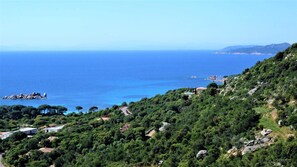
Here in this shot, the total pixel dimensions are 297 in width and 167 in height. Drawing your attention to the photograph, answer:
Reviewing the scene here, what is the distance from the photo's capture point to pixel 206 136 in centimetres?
2089

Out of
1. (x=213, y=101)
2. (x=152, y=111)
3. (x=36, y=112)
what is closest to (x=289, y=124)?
(x=213, y=101)

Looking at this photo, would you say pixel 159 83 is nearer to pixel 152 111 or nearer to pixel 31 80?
pixel 31 80

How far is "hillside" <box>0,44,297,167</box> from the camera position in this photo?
58.3ft

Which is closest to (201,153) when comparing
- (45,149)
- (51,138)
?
(45,149)

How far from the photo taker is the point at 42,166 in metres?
25.8

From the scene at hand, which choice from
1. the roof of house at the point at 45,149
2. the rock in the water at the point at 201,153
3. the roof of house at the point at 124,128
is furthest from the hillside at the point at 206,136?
the roof of house at the point at 45,149

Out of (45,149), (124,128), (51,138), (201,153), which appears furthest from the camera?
(51,138)

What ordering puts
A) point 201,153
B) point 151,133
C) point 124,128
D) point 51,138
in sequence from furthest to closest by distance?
point 51,138 < point 124,128 < point 151,133 < point 201,153

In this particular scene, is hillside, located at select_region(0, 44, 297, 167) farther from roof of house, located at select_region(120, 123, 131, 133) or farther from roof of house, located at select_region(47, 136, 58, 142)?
roof of house, located at select_region(47, 136, 58, 142)

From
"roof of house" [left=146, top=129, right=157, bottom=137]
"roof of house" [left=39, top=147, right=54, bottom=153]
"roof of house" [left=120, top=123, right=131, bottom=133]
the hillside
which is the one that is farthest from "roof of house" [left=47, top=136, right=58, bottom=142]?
"roof of house" [left=146, top=129, right=157, bottom=137]

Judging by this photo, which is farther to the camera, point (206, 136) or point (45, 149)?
point (45, 149)

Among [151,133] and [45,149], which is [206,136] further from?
[45,149]

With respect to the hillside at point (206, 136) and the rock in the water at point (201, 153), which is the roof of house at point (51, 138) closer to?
the hillside at point (206, 136)

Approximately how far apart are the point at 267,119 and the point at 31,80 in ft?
384
